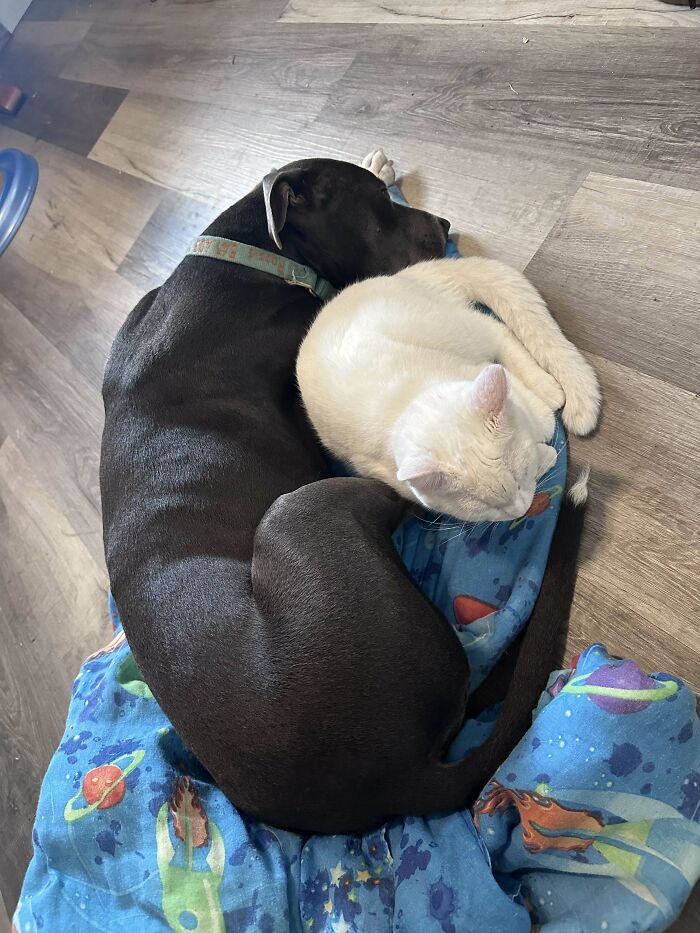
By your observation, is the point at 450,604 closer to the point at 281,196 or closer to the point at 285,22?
the point at 281,196

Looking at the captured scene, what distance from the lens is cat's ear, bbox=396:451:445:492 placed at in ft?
3.79

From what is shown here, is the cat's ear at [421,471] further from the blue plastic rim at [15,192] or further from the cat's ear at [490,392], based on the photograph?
the blue plastic rim at [15,192]

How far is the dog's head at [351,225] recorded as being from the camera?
175 centimetres

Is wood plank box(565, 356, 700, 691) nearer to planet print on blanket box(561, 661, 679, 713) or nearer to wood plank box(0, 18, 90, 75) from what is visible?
planet print on blanket box(561, 661, 679, 713)

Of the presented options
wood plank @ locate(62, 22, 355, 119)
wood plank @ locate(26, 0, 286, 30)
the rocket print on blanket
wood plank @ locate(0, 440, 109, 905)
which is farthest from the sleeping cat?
wood plank @ locate(26, 0, 286, 30)

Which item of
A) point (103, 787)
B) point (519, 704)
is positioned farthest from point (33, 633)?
point (519, 704)

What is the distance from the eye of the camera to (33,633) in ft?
7.16

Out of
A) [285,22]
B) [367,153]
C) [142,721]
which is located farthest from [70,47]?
[142,721]

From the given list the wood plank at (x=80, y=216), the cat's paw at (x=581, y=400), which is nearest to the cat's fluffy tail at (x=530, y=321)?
the cat's paw at (x=581, y=400)

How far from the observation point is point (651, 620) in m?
1.29

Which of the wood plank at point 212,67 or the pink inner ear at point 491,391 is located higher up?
the wood plank at point 212,67

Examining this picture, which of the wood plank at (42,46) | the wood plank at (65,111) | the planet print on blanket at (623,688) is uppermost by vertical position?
the wood plank at (42,46)

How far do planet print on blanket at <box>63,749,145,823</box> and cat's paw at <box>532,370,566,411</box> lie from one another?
119 cm

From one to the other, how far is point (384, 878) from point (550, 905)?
31cm
